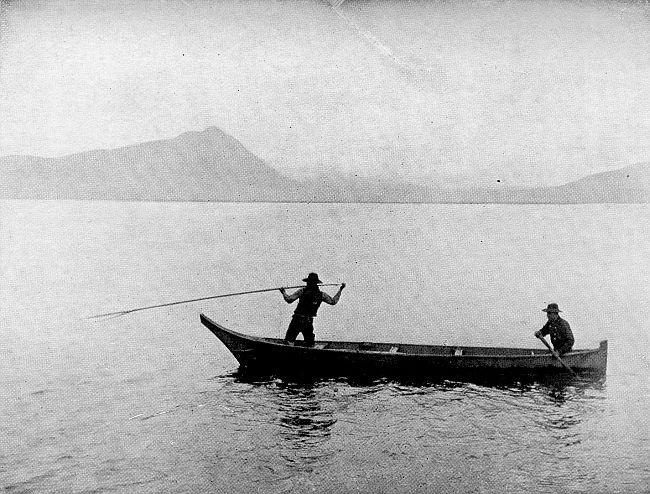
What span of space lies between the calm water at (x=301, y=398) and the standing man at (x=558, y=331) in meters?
0.70

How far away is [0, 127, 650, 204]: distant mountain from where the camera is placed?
10258 mm

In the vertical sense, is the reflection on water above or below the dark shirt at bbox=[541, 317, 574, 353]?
below

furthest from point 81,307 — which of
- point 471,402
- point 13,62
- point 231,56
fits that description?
point 471,402

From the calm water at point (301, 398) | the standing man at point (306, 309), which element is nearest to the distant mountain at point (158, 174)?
the calm water at point (301, 398)

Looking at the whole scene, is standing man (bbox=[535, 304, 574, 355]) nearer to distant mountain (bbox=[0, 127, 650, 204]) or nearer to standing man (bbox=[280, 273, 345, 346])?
distant mountain (bbox=[0, 127, 650, 204])

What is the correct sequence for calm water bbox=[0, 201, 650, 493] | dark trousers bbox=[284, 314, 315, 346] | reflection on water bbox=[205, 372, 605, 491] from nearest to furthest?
calm water bbox=[0, 201, 650, 493]
reflection on water bbox=[205, 372, 605, 491]
dark trousers bbox=[284, 314, 315, 346]

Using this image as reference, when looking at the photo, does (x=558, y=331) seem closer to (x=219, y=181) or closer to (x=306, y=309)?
(x=306, y=309)

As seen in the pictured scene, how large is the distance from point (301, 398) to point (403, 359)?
1962 mm

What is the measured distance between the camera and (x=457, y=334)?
638 inches

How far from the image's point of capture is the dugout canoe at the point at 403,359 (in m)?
10.2

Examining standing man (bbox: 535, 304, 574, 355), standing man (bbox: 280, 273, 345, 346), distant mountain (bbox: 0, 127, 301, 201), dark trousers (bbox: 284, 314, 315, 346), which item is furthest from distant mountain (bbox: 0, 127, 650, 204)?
dark trousers (bbox: 284, 314, 315, 346)

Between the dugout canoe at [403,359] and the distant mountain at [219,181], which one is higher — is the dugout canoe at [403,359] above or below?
below

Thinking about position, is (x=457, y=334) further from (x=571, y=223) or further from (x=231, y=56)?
(x=571, y=223)

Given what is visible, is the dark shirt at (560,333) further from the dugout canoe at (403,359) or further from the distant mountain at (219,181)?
the distant mountain at (219,181)
